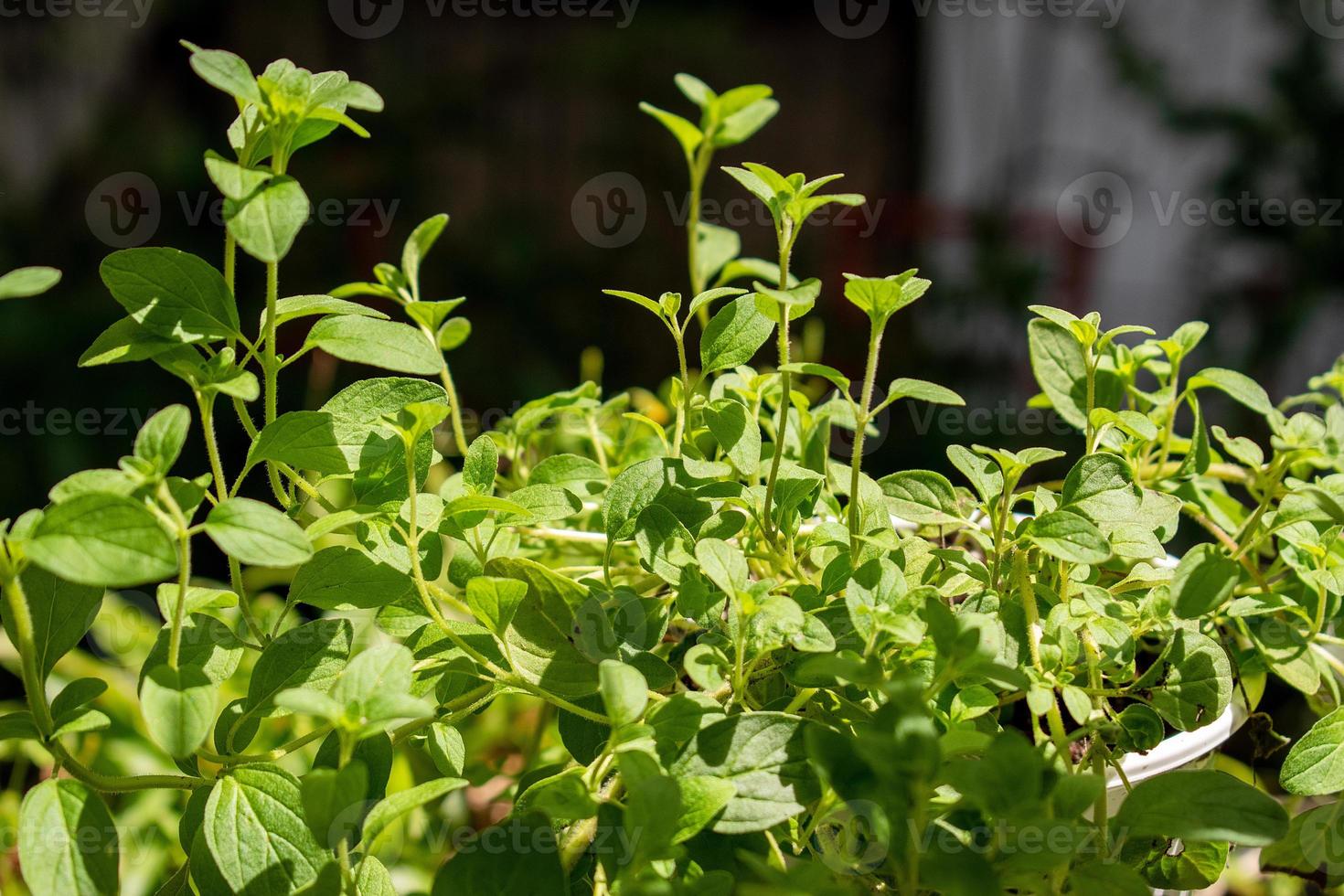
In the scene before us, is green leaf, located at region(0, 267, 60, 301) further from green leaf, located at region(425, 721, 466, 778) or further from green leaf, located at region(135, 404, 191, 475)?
green leaf, located at region(425, 721, 466, 778)

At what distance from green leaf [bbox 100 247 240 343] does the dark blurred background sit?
167cm

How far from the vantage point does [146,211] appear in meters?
2.09

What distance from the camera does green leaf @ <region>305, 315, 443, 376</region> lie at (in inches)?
13.3

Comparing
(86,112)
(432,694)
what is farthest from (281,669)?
(86,112)

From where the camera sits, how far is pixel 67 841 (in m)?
0.31

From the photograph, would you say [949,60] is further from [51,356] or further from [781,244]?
[781,244]

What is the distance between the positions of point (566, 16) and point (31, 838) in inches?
96.9

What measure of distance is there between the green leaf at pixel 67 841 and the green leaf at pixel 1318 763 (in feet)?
1.33

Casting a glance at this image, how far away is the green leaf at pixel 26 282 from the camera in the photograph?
29cm

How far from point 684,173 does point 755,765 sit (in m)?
2.13
